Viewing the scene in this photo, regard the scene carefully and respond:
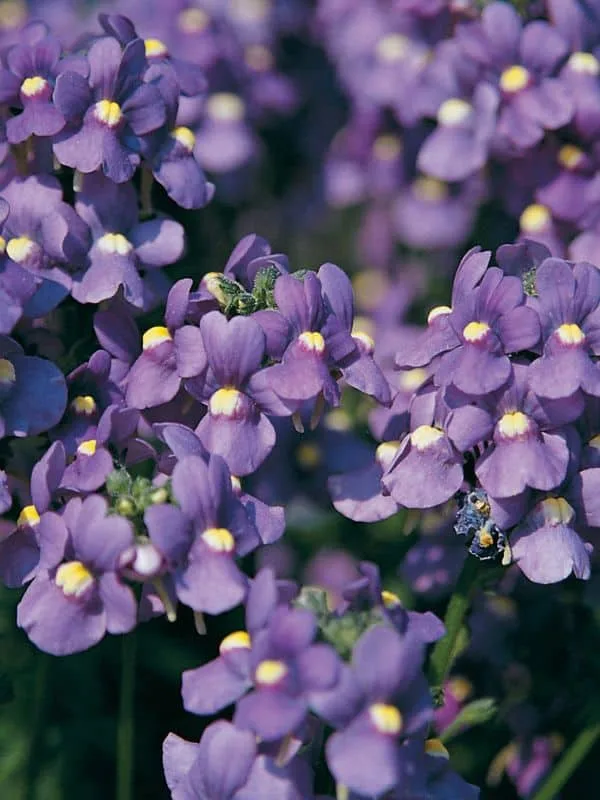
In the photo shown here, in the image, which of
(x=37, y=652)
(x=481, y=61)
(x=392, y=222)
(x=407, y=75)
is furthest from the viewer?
(x=392, y=222)

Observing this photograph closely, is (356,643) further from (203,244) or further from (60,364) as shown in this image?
(203,244)

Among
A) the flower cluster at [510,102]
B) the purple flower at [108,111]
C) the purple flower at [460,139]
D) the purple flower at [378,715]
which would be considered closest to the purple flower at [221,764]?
the purple flower at [378,715]

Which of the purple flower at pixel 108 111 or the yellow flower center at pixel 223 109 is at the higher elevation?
the purple flower at pixel 108 111

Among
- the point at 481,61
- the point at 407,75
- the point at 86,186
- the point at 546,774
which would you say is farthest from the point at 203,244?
the point at 546,774

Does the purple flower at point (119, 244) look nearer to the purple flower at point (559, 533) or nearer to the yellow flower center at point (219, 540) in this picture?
the yellow flower center at point (219, 540)

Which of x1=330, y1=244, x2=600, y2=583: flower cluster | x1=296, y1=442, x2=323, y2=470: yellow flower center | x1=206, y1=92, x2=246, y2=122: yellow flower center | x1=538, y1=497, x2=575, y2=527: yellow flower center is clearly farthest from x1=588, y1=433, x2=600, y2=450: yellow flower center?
x1=206, y1=92, x2=246, y2=122: yellow flower center

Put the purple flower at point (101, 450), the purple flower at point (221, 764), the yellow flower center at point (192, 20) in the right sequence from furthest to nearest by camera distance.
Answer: the yellow flower center at point (192, 20), the purple flower at point (101, 450), the purple flower at point (221, 764)

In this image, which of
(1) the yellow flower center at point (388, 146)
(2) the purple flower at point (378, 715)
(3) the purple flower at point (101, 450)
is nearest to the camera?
(2) the purple flower at point (378, 715)
